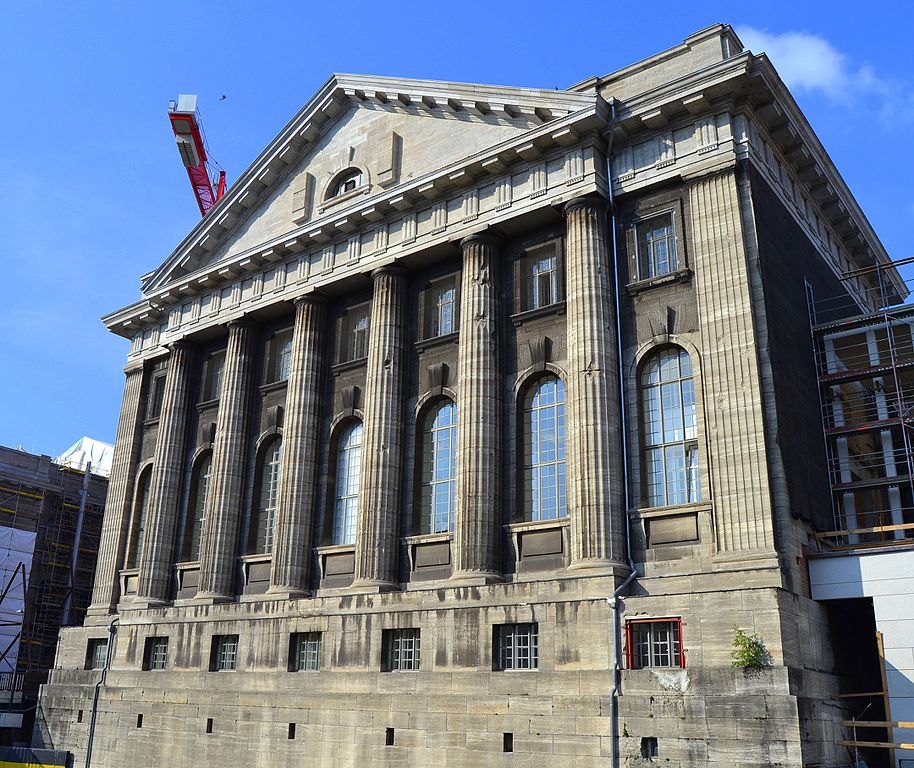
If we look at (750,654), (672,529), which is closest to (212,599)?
(672,529)

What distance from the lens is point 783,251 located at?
26.5 metres

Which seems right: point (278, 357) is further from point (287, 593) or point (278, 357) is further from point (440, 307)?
point (287, 593)

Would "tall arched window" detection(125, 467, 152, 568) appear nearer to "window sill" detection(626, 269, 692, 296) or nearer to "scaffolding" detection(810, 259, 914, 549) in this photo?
"window sill" detection(626, 269, 692, 296)

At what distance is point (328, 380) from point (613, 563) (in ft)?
46.6

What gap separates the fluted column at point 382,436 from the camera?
92.2ft

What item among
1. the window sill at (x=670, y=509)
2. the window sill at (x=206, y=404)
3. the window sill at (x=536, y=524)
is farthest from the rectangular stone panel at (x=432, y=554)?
the window sill at (x=206, y=404)

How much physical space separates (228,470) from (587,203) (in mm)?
17156

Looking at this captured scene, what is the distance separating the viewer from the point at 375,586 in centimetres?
2766

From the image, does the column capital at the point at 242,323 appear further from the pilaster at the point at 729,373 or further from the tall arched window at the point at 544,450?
the pilaster at the point at 729,373

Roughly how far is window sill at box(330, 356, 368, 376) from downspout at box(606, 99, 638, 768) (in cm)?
1006

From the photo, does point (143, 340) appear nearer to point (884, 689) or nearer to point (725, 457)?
point (725, 457)

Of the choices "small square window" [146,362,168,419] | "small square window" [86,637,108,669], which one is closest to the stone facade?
"small square window" [86,637,108,669]

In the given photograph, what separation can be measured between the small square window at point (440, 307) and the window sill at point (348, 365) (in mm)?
2783

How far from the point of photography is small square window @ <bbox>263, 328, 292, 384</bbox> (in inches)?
1396
